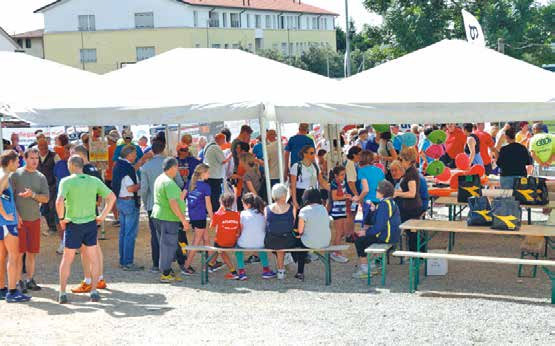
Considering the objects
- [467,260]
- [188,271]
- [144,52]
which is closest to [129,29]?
[144,52]

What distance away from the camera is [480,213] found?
907 centimetres

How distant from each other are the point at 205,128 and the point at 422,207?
10903 mm

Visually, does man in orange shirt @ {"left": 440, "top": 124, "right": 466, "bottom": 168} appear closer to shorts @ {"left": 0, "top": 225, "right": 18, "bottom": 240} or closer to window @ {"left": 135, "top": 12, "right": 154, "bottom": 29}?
shorts @ {"left": 0, "top": 225, "right": 18, "bottom": 240}

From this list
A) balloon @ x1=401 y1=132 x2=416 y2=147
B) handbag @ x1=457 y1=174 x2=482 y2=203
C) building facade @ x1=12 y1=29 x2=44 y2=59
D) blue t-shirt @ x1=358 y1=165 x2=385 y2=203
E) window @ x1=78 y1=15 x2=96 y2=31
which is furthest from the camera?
building facade @ x1=12 y1=29 x2=44 y2=59

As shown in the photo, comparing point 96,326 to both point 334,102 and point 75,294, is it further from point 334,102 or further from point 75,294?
point 334,102

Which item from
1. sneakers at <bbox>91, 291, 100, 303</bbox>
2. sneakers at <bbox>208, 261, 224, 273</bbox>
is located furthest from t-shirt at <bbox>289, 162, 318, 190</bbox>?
sneakers at <bbox>91, 291, 100, 303</bbox>

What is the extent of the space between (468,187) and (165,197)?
152 inches

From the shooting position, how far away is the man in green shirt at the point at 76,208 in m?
8.58

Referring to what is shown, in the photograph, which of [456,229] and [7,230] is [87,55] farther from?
[456,229]

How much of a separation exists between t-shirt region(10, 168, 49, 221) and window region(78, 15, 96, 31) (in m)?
66.7

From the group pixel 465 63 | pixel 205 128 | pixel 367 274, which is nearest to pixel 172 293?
pixel 367 274

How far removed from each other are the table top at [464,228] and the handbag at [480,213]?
0.18 feet

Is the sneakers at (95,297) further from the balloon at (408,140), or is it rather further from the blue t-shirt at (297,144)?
the balloon at (408,140)

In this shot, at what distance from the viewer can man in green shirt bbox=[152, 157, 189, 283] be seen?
9.21m
